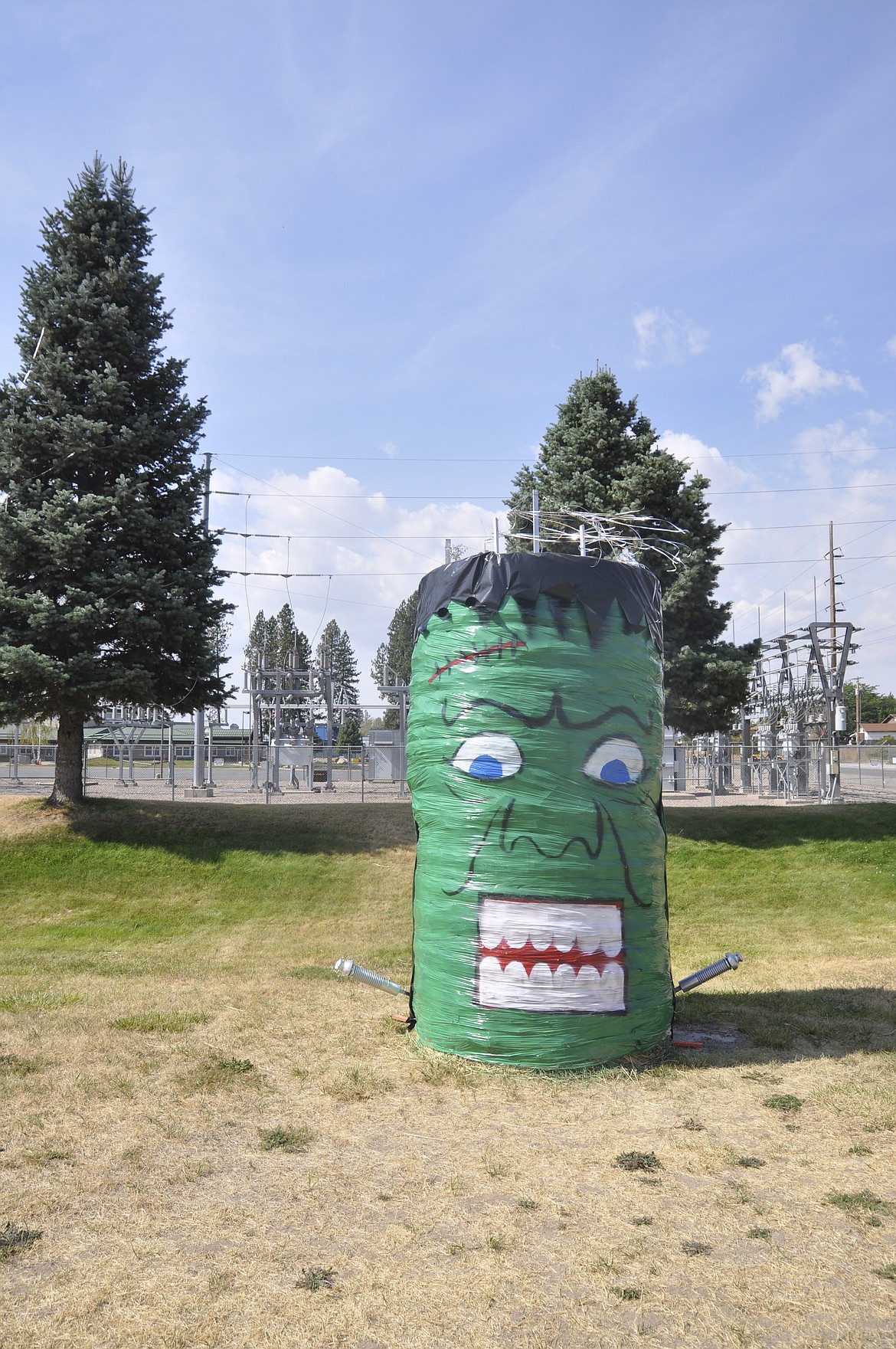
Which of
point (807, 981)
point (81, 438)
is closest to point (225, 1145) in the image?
point (807, 981)

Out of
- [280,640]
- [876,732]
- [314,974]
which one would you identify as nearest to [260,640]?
[280,640]

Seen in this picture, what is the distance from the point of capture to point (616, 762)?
7105 millimetres

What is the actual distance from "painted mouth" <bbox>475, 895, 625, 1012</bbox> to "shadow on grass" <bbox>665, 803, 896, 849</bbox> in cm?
1041

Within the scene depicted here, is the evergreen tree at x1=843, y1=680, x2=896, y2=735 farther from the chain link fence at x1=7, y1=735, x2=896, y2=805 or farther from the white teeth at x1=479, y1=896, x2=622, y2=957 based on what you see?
the white teeth at x1=479, y1=896, x2=622, y2=957

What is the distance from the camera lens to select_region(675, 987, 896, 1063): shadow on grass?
7363mm

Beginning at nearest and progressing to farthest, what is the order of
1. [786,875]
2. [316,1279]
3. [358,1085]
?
[316,1279]
[358,1085]
[786,875]

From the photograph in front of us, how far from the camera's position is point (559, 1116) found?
232 inches

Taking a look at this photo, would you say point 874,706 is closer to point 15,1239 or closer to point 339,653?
point 339,653

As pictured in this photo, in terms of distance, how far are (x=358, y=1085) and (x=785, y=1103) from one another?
2.72 meters

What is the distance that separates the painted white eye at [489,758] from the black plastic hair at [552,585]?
36.1 inches

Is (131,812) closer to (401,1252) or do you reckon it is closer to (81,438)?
(81,438)

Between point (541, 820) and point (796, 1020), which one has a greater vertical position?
point (541, 820)

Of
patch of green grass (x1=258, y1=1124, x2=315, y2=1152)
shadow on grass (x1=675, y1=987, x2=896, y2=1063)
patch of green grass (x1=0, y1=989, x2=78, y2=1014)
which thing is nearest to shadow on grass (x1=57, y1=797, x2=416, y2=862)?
patch of green grass (x1=0, y1=989, x2=78, y2=1014)

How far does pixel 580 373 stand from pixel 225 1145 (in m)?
19.6
